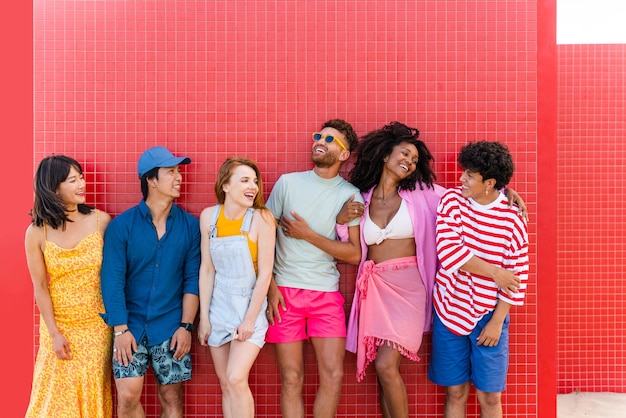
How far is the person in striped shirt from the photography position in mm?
3164

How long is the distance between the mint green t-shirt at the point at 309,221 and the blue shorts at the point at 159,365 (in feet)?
2.67

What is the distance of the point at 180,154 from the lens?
373 cm

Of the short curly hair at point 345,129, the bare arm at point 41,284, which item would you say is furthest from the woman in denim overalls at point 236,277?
the bare arm at point 41,284

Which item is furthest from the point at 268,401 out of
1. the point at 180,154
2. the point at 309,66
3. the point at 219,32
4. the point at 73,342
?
the point at 219,32

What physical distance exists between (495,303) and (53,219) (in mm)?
2751

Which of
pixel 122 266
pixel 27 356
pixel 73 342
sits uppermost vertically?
pixel 122 266

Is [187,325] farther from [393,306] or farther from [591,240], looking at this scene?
[591,240]

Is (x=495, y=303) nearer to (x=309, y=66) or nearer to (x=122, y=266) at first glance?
(x=309, y=66)

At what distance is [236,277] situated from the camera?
10.6ft

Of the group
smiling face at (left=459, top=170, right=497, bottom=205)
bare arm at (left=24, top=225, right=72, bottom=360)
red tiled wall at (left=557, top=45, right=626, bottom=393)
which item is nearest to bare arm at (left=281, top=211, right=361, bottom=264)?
smiling face at (left=459, top=170, right=497, bottom=205)

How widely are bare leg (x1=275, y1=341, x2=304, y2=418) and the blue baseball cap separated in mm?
1366

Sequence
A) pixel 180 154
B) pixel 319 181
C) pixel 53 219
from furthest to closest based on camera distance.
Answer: pixel 180 154
pixel 319 181
pixel 53 219

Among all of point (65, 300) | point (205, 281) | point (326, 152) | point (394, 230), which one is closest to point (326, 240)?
point (394, 230)

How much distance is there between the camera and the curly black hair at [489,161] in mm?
3131
